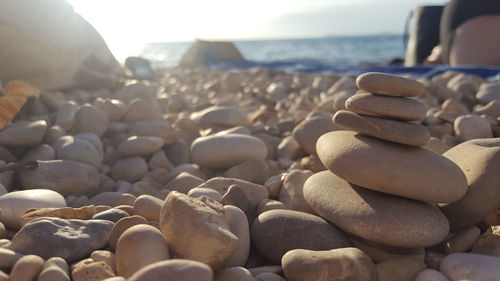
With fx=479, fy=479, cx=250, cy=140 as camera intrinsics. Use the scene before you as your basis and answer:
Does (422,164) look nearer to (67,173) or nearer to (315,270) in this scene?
(315,270)

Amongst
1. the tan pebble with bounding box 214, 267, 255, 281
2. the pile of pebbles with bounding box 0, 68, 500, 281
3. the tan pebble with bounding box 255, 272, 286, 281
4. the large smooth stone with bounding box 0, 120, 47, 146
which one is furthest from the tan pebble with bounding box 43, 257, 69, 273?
the large smooth stone with bounding box 0, 120, 47, 146

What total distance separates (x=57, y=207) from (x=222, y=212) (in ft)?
1.96

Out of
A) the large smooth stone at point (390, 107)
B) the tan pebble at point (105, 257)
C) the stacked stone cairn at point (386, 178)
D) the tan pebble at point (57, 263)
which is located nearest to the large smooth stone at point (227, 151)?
the stacked stone cairn at point (386, 178)

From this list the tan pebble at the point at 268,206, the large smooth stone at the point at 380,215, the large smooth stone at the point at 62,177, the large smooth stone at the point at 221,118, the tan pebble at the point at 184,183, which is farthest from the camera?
the large smooth stone at the point at 221,118

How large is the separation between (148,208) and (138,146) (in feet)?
3.06

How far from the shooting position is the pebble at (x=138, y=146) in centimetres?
242

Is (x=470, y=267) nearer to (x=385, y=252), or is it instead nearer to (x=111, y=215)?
(x=385, y=252)

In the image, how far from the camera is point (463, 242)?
1.49 metres

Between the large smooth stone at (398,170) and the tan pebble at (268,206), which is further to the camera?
the tan pebble at (268,206)

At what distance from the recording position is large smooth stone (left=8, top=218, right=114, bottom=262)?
1.26m

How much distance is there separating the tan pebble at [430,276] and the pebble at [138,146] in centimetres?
152

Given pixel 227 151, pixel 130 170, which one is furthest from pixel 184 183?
pixel 130 170

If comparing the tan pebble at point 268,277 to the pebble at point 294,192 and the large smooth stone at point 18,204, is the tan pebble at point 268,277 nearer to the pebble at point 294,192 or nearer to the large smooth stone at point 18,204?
the pebble at point 294,192

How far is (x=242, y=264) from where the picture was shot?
4.58ft
